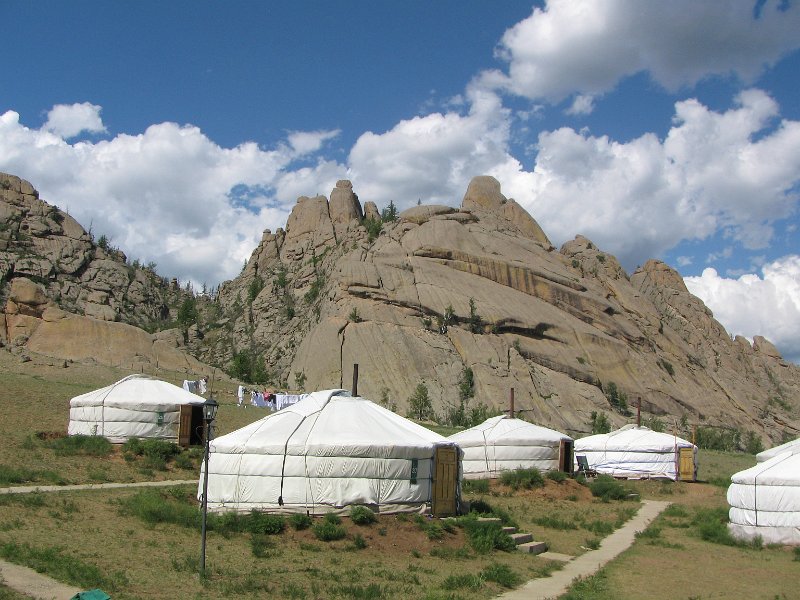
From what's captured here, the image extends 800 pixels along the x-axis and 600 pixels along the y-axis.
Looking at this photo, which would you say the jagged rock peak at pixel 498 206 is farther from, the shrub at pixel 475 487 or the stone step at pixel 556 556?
the stone step at pixel 556 556

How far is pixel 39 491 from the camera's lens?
1513cm

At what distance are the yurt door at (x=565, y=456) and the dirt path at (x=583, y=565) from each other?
5842 mm

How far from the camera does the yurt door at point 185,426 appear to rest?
24.1 meters

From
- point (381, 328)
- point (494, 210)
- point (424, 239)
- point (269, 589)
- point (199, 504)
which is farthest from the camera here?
point (494, 210)

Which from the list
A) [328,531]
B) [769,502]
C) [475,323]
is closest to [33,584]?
[328,531]

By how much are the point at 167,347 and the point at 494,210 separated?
127 ft

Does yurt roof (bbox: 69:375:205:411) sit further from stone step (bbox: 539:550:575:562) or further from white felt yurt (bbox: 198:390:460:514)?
stone step (bbox: 539:550:575:562)

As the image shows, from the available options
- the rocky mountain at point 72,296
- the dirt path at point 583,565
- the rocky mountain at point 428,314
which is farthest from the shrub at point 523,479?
the rocky mountain at point 72,296

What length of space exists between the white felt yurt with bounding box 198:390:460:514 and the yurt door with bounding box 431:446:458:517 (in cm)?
13

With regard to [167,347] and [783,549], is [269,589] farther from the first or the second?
[167,347]

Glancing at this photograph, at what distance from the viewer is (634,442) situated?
3028cm

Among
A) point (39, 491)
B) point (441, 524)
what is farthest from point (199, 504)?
point (441, 524)

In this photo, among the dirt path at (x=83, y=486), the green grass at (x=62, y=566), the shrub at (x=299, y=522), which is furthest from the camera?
the dirt path at (x=83, y=486)

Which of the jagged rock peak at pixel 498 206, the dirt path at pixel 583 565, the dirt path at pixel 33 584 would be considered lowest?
the dirt path at pixel 583 565
